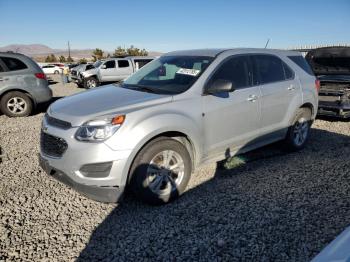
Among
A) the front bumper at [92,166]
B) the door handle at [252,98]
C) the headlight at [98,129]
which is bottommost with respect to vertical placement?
the front bumper at [92,166]

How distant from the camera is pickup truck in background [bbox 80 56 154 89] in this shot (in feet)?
58.7

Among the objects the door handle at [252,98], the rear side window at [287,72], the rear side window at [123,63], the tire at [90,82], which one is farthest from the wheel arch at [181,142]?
the tire at [90,82]

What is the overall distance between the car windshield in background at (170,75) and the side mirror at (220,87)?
8.9 inches

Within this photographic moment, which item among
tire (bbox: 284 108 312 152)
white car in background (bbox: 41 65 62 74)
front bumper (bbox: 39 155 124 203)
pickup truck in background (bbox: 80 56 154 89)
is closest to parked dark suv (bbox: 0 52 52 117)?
front bumper (bbox: 39 155 124 203)

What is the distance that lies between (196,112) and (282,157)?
2.29 m

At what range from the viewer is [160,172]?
3.54m

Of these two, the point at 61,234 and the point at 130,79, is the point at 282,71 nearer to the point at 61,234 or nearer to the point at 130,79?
the point at 130,79

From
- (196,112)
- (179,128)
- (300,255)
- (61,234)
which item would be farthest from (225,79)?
(61,234)

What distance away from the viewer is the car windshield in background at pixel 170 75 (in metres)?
3.92

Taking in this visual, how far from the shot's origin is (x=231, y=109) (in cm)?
407

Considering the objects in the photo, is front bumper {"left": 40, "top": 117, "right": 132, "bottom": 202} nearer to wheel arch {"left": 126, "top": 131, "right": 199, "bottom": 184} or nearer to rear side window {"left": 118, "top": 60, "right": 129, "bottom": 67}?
wheel arch {"left": 126, "top": 131, "right": 199, "bottom": 184}

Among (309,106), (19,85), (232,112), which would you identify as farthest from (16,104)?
(309,106)

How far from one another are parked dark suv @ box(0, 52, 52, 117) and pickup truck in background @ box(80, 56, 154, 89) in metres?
9.07

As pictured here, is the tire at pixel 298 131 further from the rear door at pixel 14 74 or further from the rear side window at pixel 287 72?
the rear door at pixel 14 74
